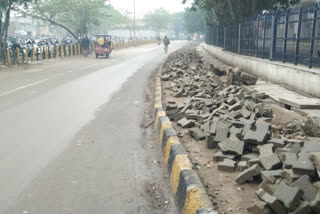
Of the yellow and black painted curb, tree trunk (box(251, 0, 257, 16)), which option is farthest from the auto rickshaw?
the yellow and black painted curb

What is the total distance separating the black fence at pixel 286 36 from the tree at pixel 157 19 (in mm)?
85445

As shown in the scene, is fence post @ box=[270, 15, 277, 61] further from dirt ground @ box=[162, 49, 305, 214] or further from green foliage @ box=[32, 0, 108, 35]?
green foliage @ box=[32, 0, 108, 35]

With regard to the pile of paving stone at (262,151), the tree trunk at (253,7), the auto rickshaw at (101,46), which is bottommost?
the pile of paving stone at (262,151)

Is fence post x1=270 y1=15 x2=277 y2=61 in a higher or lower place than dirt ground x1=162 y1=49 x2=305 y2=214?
higher

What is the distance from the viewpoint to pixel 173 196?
342cm

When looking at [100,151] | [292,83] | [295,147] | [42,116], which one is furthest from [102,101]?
[295,147]

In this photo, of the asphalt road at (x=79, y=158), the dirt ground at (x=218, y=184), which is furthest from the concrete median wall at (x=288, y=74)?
the asphalt road at (x=79, y=158)

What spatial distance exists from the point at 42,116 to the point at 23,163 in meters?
2.51

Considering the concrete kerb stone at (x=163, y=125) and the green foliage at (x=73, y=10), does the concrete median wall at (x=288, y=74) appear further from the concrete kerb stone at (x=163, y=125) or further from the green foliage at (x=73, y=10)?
the green foliage at (x=73, y=10)

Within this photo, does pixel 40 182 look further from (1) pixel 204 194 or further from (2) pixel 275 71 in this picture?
(2) pixel 275 71

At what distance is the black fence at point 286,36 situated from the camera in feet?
26.9

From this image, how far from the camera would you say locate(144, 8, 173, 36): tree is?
98.1m

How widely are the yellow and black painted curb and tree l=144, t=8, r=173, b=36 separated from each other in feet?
316

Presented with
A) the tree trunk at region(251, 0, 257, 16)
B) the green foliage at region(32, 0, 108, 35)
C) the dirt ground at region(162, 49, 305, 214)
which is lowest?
the dirt ground at region(162, 49, 305, 214)
